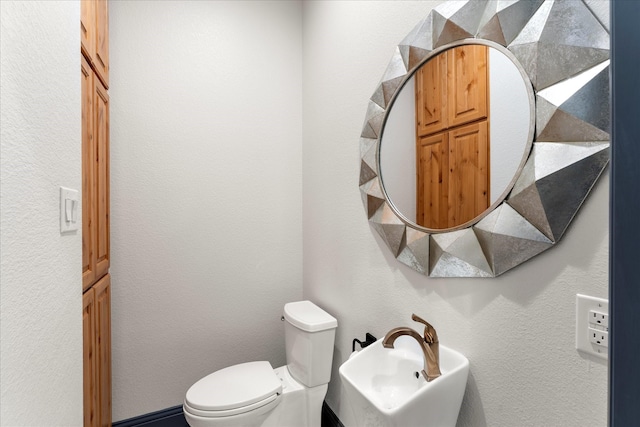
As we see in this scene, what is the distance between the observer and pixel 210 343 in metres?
1.87

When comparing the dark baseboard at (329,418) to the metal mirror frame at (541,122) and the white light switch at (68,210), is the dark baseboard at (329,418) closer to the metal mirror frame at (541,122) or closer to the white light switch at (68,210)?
the metal mirror frame at (541,122)

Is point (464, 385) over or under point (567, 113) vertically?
under

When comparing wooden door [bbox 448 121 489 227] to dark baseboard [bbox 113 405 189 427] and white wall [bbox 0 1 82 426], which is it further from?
dark baseboard [bbox 113 405 189 427]

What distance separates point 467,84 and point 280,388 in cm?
147

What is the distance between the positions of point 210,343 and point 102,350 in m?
0.59

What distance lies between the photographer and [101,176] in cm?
142

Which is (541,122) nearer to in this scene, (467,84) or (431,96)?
(467,84)

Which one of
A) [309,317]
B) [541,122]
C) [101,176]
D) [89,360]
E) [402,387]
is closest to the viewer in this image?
[541,122]

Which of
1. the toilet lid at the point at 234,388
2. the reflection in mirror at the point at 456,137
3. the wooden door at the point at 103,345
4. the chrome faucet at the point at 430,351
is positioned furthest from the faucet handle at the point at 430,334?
the wooden door at the point at 103,345

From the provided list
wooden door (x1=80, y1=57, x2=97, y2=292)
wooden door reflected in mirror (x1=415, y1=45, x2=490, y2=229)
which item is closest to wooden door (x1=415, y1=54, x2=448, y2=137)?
wooden door reflected in mirror (x1=415, y1=45, x2=490, y2=229)

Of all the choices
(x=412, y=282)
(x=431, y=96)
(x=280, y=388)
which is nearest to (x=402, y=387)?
(x=412, y=282)

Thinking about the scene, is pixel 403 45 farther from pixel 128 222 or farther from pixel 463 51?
pixel 128 222

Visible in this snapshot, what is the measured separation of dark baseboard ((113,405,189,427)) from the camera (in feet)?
5.55

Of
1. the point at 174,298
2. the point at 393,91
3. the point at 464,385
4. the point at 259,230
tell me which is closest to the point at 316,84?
the point at 393,91
